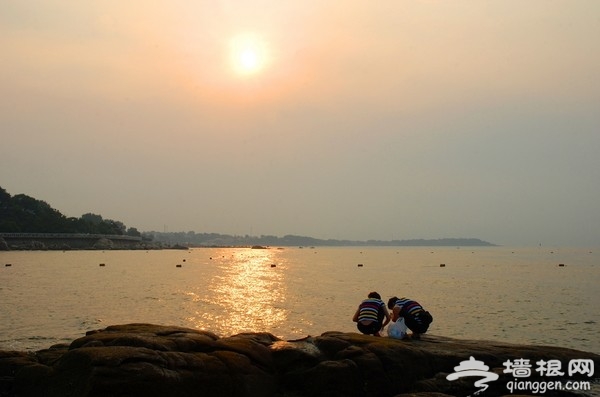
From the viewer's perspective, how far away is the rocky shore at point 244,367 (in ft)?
46.6

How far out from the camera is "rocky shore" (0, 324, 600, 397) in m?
14.2

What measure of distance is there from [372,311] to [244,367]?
7.42m

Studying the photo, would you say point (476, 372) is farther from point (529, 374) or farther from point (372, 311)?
point (372, 311)

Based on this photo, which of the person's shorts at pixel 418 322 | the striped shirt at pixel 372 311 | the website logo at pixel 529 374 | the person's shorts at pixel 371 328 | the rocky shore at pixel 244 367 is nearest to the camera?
the rocky shore at pixel 244 367

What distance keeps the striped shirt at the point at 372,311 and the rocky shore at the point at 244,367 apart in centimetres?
251

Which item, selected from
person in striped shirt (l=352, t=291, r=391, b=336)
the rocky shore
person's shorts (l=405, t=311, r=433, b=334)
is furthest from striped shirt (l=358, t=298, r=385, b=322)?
the rocky shore

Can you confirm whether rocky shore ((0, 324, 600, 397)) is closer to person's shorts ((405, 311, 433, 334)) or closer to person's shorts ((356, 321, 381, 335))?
person's shorts ((405, 311, 433, 334))

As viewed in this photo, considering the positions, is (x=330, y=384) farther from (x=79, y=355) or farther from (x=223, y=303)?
(x=223, y=303)

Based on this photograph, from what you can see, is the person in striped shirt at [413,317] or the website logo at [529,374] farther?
the person in striped shirt at [413,317]

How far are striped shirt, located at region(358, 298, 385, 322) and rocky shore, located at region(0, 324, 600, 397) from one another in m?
2.51

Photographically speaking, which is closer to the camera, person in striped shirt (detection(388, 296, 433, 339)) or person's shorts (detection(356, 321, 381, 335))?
person in striped shirt (detection(388, 296, 433, 339))

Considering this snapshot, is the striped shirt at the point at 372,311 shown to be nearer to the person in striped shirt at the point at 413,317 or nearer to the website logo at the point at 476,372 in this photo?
the person in striped shirt at the point at 413,317

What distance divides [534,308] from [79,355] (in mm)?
44463

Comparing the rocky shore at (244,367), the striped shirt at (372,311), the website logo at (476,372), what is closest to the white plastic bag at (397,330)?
the striped shirt at (372,311)
